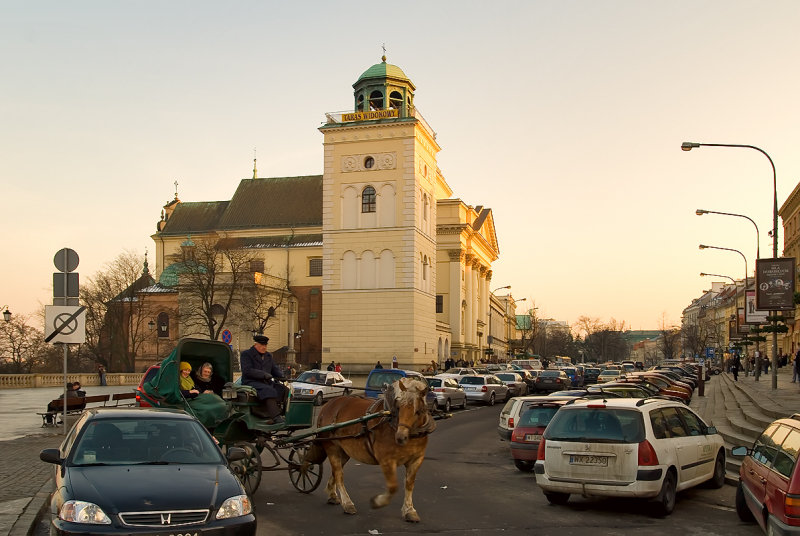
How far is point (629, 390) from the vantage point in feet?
70.0

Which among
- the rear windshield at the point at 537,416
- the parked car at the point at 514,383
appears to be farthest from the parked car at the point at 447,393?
the rear windshield at the point at 537,416

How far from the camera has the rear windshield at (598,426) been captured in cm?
1162

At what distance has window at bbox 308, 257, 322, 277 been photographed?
84.8 meters

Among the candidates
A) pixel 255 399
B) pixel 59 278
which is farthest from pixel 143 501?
pixel 59 278

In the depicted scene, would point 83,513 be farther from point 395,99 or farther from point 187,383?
point 395,99

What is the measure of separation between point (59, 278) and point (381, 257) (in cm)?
5163

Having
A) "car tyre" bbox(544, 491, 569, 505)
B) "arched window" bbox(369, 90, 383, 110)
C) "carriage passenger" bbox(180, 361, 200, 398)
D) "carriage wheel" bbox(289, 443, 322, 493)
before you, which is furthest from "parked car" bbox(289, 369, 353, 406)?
"arched window" bbox(369, 90, 383, 110)

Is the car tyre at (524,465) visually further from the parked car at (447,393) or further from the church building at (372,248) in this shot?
the church building at (372,248)

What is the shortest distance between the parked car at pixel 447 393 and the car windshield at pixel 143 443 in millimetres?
24258

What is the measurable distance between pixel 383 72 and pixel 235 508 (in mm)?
65501

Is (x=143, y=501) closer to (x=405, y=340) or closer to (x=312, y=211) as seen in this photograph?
(x=405, y=340)

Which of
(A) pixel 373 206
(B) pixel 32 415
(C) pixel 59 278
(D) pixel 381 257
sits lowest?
(B) pixel 32 415

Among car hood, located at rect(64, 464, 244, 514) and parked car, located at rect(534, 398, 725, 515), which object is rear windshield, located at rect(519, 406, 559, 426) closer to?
parked car, located at rect(534, 398, 725, 515)

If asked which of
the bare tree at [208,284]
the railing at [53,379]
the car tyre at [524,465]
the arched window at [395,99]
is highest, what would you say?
the arched window at [395,99]
